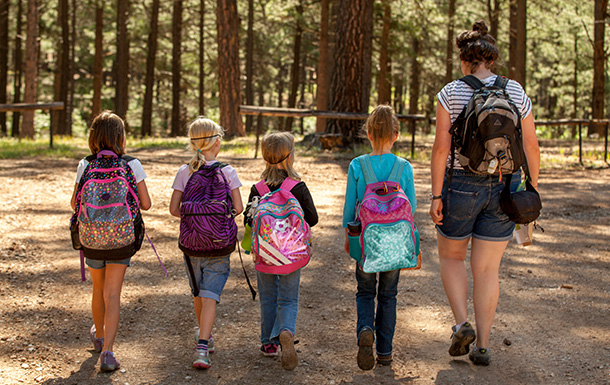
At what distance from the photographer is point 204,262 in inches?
154

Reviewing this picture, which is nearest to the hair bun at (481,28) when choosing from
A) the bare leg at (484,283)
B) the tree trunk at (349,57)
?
the bare leg at (484,283)

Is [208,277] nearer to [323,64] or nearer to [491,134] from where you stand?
[491,134]

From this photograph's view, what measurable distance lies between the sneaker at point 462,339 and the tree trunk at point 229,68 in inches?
660

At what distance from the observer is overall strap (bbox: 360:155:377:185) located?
384cm

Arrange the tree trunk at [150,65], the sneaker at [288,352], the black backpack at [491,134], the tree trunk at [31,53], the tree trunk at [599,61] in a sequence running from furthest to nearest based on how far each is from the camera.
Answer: the tree trunk at [150,65], the tree trunk at [599,61], the tree trunk at [31,53], the sneaker at [288,352], the black backpack at [491,134]

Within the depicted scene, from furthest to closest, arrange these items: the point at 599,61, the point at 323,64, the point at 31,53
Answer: the point at 599,61
the point at 323,64
the point at 31,53

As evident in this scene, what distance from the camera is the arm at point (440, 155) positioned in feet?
12.6

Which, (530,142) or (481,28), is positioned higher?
(481,28)

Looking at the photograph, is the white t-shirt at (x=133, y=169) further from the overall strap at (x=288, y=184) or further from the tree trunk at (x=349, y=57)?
the tree trunk at (x=349, y=57)

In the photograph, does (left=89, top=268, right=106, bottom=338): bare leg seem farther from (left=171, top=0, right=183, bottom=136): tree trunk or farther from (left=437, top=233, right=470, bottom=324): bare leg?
(left=171, top=0, right=183, bottom=136): tree trunk

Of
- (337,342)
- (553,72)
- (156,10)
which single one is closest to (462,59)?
(337,342)

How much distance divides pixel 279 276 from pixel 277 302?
174 mm

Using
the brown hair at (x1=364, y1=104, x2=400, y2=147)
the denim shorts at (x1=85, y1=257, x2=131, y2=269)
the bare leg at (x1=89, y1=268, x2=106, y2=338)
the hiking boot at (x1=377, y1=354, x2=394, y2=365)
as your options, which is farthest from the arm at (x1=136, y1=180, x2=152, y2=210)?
the hiking boot at (x1=377, y1=354, x2=394, y2=365)

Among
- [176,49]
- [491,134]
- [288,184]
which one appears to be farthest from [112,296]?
[176,49]
